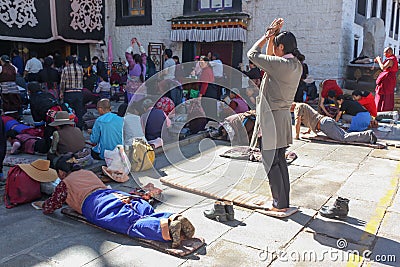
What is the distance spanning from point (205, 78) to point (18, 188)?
4387 millimetres

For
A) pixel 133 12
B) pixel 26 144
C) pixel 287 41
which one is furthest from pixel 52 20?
pixel 287 41

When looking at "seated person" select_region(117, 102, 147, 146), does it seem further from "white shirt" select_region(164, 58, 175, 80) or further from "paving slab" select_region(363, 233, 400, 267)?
"paving slab" select_region(363, 233, 400, 267)

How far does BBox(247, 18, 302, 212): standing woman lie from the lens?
11.6ft

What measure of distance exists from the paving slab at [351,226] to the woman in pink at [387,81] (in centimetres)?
613

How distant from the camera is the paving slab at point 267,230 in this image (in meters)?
3.40

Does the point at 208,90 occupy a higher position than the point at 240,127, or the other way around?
the point at 208,90

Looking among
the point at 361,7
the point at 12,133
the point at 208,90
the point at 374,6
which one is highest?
the point at 374,6

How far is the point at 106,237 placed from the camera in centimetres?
350

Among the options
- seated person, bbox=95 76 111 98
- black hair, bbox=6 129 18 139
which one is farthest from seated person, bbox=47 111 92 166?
seated person, bbox=95 76 111 98

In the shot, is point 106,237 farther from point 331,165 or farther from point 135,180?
point 331,165

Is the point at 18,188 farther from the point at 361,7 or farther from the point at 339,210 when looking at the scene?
the point at 361,7

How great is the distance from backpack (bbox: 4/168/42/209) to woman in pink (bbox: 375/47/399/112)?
823cm

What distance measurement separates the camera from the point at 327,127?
727cm

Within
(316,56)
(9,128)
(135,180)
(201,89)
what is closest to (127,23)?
(316,56)
